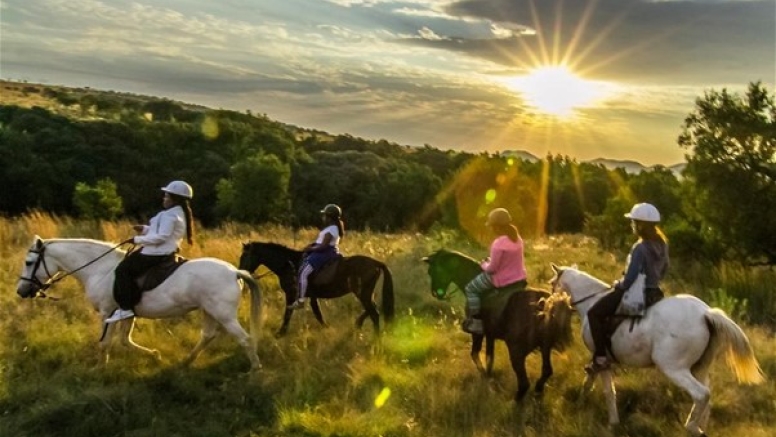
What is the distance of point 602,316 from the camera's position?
22.9 ft

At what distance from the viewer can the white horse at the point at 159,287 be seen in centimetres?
820

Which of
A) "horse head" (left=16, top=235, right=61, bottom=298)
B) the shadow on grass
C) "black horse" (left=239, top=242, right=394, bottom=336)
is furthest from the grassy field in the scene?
"horse head" (left=16, top=235, right=61, bottom=298)

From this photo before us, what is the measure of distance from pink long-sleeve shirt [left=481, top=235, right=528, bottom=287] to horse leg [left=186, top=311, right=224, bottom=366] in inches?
154

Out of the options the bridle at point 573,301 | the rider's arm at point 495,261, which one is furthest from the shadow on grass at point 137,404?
the bridle at point 573,301

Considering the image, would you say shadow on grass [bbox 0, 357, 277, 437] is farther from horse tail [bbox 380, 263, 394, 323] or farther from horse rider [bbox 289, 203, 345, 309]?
horse tail [bbox 380, 263, 394, 323]

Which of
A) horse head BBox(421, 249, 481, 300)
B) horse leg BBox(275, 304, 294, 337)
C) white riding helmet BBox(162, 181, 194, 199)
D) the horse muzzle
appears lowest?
horse leg BBox(275, 304, 294, 337)

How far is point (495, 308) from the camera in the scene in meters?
7.84

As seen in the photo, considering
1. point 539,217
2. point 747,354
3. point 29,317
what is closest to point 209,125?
point 539,217

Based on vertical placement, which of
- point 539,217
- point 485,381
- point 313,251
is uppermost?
point 313,251

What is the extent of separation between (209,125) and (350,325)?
60588 millimetres

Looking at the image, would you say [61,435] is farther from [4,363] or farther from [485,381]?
[485,381]

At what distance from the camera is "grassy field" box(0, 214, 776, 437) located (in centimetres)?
661

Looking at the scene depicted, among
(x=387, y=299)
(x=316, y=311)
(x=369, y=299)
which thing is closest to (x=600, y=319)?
(x=387, y=299)

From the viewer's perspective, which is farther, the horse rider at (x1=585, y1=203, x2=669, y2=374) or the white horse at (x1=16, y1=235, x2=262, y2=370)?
the white horse at (x1=16, y1=235, x2=262, y2=370)
